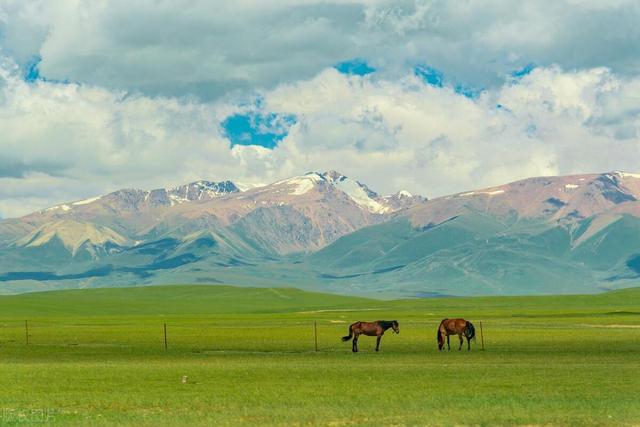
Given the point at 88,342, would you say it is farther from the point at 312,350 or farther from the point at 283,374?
the point at 283,374

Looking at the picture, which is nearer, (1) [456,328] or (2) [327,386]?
(2) [327,386]

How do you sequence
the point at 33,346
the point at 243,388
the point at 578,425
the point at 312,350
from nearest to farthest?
the point at 578,425 < the point at 243,388 < the point at 312,350 < the point at 33,346

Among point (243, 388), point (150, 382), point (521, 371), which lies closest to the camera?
point (243, 388)

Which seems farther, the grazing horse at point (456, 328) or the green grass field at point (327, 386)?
the grazing horse at point (456, 328)

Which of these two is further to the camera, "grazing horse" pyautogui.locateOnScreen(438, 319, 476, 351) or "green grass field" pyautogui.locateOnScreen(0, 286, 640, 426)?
"grazing horse" pyautogui.locateOnScreen(438, 319, 476, 351)

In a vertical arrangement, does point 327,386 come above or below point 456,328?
below

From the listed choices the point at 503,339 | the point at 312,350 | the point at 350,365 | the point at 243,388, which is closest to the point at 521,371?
the point at 350,365

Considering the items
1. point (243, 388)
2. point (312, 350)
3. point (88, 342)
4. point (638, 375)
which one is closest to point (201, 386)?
point (243, 388)

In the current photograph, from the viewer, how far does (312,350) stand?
69188mm

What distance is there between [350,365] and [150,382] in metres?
13.2

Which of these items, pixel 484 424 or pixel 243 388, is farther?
pixel 243 388

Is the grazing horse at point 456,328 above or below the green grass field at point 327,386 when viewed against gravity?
above

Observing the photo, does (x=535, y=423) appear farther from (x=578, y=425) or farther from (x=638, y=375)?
(x=638, y=375)

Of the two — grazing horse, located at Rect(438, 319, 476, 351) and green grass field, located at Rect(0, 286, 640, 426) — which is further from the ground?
grazing horse, located at Rect(438, 319, 476, 351)
